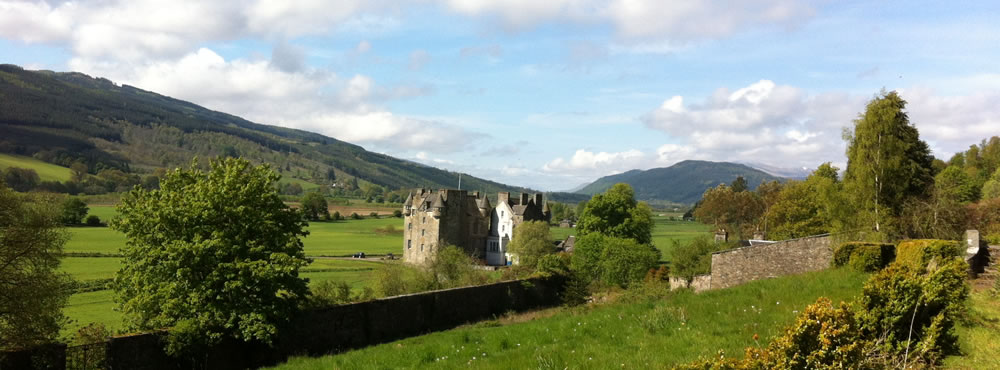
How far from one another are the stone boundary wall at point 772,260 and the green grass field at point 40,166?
172 meters

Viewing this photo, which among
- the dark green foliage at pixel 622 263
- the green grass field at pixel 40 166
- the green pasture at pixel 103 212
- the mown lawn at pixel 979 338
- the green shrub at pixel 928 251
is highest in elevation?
the green grass field at pixel 40 166

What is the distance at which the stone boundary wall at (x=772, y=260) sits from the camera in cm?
2127

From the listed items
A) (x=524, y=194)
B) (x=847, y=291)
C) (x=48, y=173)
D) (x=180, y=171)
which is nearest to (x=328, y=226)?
(x=524, y=194)

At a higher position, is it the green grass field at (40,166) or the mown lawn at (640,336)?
the green grass field at (40,166)

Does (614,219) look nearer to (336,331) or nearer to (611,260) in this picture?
(611,260)

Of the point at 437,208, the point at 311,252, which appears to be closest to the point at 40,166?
the point at 311,252

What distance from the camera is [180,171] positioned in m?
22.1

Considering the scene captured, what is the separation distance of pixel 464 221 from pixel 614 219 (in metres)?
21.1

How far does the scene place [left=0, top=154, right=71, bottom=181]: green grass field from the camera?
153m

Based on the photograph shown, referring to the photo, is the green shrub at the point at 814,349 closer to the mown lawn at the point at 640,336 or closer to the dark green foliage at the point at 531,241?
the mown lawn at the point at 640,336

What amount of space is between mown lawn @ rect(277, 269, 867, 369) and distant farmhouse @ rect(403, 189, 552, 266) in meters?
59.1

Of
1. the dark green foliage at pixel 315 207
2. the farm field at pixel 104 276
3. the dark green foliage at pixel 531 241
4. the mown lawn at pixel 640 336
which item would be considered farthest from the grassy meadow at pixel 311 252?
the dark green foliage at pixel 531 241

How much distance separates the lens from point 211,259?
19.4 meters

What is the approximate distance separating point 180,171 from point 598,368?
19263 millimetres
